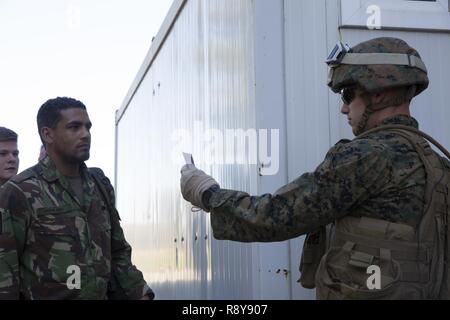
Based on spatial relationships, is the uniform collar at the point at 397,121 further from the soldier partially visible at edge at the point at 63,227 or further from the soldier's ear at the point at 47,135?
the soldier's ear at the point at 47,135

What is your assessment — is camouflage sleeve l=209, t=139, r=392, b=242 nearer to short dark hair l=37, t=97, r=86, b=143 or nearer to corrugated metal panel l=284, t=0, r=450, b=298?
corrugated metal panel l=284, t=0, r=450, b=298

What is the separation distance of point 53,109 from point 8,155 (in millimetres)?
1695

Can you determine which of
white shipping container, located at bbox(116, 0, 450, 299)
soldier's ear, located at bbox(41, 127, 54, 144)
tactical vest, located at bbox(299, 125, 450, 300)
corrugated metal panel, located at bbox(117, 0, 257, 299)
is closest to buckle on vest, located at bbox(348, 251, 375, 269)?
tactical vest, located at bbox(299, 125, 450, 300)

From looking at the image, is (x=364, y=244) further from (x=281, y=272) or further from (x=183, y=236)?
(x=183, y=236)

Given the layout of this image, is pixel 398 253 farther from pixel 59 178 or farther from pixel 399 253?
pixel 59 178

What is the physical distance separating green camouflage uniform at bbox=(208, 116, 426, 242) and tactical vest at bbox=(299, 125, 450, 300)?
4 centimetres

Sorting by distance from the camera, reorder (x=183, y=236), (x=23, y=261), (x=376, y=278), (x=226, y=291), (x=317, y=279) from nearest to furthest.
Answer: (x=376, y=278) → (x=317, y=279) → (x=23, y=261) → (x=226, y=291) → (x=183, y=236)

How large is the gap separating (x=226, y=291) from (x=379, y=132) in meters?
1.68

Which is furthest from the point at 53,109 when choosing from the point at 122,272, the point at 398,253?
the point at 398,253

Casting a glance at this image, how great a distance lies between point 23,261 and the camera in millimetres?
3064

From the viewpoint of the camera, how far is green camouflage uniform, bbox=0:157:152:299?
3004 mm

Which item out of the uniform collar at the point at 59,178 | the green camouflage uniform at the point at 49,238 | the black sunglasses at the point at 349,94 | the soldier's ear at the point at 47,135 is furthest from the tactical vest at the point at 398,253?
the soldier's ear at the point at 47,135

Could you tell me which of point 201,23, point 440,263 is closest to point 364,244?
point 440,263

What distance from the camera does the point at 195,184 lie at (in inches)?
97.0
